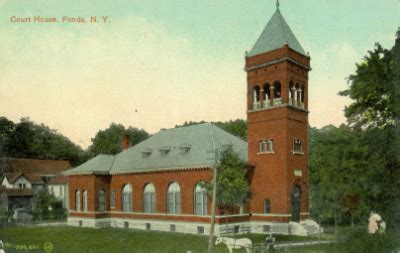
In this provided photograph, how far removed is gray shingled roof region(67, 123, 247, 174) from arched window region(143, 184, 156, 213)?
1.59 meters

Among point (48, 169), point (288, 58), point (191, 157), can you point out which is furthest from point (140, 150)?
point (48, 169)

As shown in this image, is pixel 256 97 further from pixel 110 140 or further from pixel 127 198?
pixel 110 140

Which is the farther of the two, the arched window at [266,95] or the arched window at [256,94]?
the arched window at [256,94]

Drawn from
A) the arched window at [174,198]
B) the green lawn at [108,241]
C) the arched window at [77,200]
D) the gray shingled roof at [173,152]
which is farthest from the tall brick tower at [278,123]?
the arched window at [77,200]

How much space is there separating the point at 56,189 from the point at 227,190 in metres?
41.9

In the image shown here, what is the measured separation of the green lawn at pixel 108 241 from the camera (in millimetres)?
25562

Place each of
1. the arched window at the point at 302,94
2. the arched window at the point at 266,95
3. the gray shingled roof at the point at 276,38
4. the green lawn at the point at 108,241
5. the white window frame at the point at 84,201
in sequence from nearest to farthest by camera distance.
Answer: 1. the green lawn at the point at 108,241
2. the gray shingled roof at the point at 276,38
3. the arched window at the point at 266,95
4. the arched window at the point at 302,94
5. the white window frame at the point at 84,201

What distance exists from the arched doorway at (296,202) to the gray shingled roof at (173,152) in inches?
174

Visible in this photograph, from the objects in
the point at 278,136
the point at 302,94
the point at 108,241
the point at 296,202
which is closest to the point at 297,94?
the point at 302,94

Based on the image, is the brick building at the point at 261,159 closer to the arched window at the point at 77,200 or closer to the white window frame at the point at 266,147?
the white window frame at the point at 266,147

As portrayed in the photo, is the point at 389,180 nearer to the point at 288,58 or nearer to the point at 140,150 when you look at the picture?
the point at 288,58

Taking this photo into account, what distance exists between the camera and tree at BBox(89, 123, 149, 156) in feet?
249

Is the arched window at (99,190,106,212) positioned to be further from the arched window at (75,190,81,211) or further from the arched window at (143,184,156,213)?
the arched window at (143,184,156,213)

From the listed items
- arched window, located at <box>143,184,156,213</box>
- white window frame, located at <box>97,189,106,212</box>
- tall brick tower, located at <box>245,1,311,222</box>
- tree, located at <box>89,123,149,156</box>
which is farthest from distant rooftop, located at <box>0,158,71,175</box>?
tall brick tower, located at <box>245,1,311,222</box>
